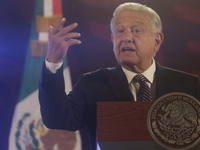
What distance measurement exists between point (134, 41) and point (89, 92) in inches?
26.3

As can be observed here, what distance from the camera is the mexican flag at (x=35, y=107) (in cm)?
249

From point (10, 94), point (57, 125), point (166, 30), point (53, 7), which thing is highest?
point (53, 7)

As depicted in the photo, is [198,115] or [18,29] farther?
[18,29]

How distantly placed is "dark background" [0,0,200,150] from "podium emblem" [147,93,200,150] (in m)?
0.81

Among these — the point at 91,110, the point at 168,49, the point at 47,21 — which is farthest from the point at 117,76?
the point at 47,21

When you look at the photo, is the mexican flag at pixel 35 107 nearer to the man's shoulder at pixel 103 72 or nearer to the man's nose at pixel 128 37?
the man's shoulder at pixel 103 72

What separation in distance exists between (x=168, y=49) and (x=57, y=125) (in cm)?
133

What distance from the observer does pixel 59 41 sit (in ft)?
7.89

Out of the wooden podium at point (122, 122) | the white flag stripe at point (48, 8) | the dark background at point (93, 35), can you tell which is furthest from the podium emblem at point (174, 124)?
the white flag stripe at point (48, 8)

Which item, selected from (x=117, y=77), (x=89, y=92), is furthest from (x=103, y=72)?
(x=89, y=92)

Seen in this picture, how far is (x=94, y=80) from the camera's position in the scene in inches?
104

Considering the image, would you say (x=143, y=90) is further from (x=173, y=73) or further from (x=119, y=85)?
(x=173, y=73)

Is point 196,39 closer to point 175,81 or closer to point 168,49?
point 168,49

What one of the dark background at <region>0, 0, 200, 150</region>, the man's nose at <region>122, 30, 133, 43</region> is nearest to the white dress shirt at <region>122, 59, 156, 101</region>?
the dark background at <region>0, 0, 200, 150</region>
